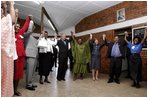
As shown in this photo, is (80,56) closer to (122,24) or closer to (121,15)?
(122,24)

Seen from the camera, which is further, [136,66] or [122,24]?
[122,24]

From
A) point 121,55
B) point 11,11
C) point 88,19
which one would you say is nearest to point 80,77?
point 121,55

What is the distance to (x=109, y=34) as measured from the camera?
6.79 m

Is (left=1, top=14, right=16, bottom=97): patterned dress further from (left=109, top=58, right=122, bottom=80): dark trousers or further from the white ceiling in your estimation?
the white ceiling

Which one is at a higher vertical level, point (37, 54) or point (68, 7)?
point (68, 7)

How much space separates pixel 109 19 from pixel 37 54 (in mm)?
3606

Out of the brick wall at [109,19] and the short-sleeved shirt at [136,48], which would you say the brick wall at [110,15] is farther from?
the short-sleeved shirt at [136,48]

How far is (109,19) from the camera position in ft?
22.4

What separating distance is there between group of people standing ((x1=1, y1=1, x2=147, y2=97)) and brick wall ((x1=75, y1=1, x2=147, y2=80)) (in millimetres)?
973

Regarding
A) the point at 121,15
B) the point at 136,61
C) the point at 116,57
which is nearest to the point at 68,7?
the point at 121,15

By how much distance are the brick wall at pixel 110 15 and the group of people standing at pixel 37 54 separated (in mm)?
1116

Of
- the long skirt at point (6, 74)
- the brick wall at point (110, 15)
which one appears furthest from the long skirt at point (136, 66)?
the long skirt at point (6, 74)

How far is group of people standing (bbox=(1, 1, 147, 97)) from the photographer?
187 cm

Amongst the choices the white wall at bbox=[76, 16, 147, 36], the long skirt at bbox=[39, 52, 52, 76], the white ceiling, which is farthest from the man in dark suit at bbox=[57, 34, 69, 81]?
the white wall at bbox=[76, 16, 147, 36]
